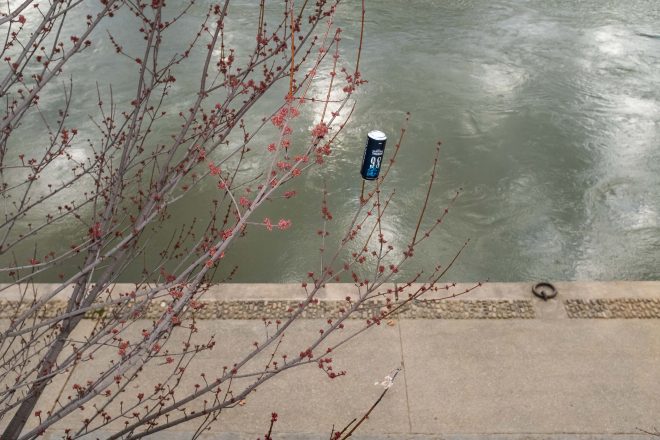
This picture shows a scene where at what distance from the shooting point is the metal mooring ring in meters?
5.45

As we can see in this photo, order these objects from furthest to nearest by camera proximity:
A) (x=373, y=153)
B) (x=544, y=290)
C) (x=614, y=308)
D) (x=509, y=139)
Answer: (x=509, y=139) < (x=544, y=290) < (x=614, y=308) < (x=373, y=153)

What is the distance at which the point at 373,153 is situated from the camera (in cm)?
513

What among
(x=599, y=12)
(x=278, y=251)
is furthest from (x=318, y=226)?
(x=599, y=12)

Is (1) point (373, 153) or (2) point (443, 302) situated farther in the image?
(2) point (443, 302)

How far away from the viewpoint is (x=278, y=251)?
6.67 meters

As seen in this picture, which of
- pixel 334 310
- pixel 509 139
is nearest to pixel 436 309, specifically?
pixel 334 310

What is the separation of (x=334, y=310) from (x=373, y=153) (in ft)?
5.15

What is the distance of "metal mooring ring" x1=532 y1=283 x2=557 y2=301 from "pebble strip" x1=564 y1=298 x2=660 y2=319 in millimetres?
148

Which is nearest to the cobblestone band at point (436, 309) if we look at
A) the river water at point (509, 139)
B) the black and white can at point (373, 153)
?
the river water at point (509, 139)

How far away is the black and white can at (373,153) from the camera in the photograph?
200 inches

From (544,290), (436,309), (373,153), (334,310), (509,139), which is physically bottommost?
(334,310)

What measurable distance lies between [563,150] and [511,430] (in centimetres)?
530

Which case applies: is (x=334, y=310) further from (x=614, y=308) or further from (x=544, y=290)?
(x=614, y=308)

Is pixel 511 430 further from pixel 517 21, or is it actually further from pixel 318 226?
pixel 517 21
